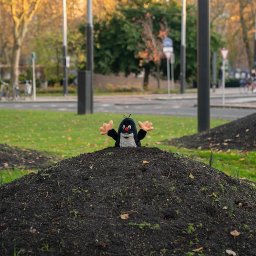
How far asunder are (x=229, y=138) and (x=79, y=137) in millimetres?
4321

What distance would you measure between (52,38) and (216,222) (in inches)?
2179

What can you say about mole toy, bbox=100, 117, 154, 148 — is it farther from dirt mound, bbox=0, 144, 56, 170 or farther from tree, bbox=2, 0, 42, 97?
tree, bbox=2, 0, 42, 97

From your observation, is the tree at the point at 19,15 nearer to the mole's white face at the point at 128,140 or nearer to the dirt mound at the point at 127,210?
the mole's white face at the point at 128,140

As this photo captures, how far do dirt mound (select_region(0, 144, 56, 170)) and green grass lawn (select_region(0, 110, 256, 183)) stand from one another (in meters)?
0.50

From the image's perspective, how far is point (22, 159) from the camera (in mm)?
11094

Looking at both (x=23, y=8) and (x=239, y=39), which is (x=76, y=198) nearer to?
(x=23, y=8)

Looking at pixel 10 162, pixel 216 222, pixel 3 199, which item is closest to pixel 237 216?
pixel 216 222

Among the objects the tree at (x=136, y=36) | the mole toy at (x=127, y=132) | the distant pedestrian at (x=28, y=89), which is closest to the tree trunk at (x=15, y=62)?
the distant pedestrian at (x=28, y=89)

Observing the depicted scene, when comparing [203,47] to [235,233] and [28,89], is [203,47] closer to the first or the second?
[235,233]

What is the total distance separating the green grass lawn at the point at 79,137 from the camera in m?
11.4

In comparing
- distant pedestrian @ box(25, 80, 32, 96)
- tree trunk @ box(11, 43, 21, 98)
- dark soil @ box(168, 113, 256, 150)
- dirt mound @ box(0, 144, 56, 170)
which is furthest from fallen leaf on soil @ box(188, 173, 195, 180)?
distant pedestrian @ box(25, 80, 32, 96)

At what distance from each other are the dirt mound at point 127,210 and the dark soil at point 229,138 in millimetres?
6931

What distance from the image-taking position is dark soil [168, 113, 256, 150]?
13215 millimetres

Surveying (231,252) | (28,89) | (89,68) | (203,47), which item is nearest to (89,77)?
(89,68)
